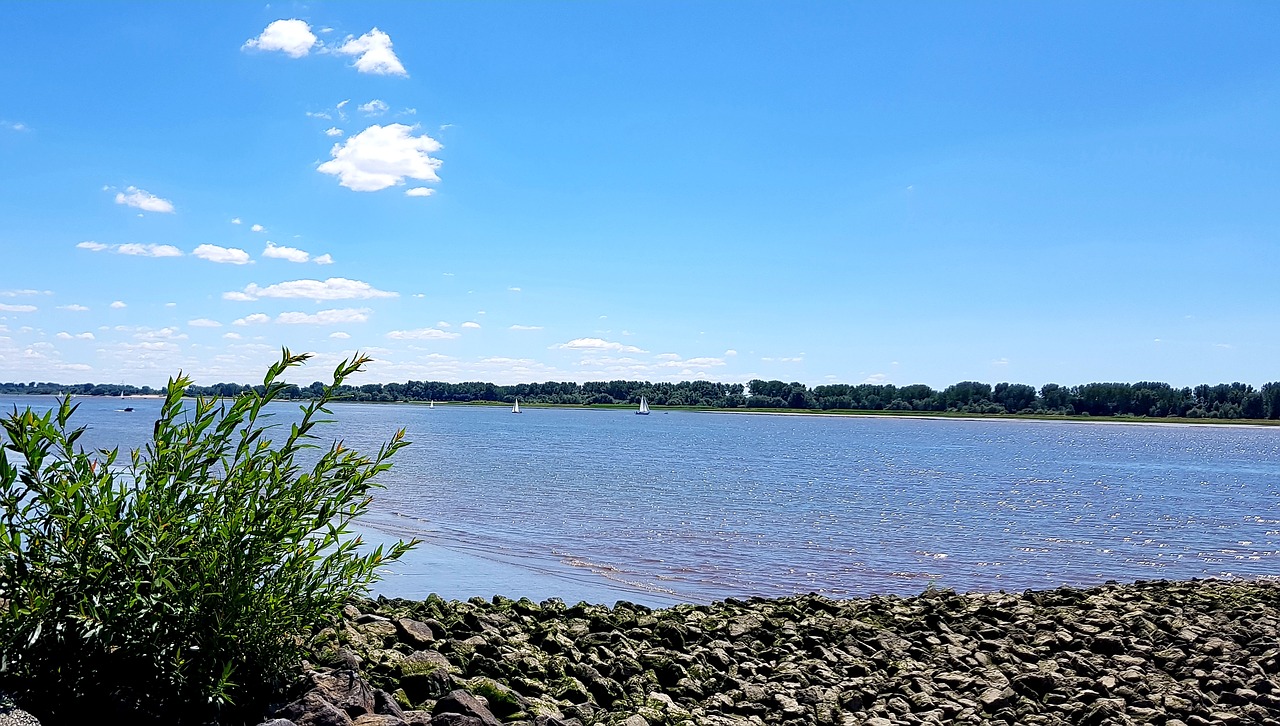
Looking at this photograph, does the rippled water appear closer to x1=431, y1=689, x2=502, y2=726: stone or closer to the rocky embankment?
the rocky embankment

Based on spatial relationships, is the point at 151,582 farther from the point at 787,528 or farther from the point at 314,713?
the point at 787,528

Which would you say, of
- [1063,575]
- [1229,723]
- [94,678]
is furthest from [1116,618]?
[94,678]

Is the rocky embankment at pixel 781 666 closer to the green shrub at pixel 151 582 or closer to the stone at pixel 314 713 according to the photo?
the stone at pixel 314 713

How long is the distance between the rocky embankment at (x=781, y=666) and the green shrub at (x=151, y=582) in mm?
594

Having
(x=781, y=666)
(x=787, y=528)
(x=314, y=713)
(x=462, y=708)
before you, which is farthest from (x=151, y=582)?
(x=787, y=528)

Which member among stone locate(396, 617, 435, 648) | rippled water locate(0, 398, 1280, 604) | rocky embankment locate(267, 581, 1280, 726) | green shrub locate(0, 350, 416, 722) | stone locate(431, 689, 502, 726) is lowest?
rippled water locate(0, 398, 1280, 604)

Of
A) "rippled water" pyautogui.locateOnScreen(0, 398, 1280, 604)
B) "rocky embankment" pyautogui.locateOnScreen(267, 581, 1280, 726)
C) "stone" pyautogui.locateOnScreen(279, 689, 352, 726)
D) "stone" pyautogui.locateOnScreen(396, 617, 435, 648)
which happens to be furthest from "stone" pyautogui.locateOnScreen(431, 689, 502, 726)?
"rippled water" pyautogui.locateOnScreen(0, 398, 1280, 604)

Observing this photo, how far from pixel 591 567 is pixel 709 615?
7.76 m

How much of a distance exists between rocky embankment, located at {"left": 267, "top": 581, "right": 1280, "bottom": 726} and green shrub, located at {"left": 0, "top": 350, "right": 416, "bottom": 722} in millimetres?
594

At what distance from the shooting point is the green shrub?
566cm

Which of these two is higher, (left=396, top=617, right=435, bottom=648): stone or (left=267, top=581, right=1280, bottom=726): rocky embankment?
(left=396, top=617, right=435, bottom=648): stone

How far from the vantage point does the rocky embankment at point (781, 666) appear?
22.1 feet

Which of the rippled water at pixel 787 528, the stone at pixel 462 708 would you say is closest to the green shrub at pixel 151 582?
the stone at pixel 462 708

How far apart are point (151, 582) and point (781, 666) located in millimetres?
5671
